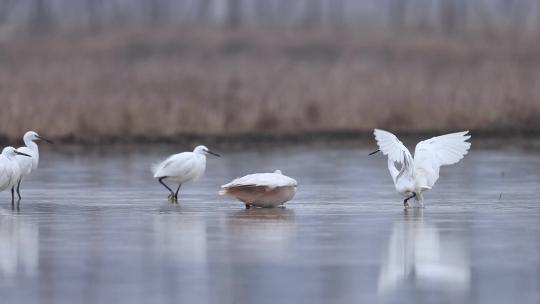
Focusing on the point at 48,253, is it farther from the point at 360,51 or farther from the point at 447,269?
the point at 360,51

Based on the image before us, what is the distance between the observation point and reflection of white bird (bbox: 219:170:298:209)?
1394 centimetres

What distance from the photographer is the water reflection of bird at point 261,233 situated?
34.7 feet

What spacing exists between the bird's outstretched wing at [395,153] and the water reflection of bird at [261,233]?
1.19 m

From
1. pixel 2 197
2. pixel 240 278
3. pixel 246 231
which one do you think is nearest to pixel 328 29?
pixel 2 197

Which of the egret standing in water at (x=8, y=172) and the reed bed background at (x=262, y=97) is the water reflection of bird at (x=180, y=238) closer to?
the egret standing in water at (x=8, y=172)

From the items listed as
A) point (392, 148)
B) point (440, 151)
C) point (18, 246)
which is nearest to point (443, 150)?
point (440, 151)

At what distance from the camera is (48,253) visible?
34.7 feet

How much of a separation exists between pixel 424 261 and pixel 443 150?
505 centimetres

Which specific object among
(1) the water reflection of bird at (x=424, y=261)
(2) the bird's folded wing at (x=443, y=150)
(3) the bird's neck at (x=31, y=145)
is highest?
(3) the bird's neck at (x=31, y=145)

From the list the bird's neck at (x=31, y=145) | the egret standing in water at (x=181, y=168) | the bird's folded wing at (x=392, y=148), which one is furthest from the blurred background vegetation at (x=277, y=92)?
the bird's folded wing at (x=392, y=148)

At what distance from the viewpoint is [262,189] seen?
46.1 ft

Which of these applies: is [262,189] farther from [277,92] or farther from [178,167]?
[277,92]

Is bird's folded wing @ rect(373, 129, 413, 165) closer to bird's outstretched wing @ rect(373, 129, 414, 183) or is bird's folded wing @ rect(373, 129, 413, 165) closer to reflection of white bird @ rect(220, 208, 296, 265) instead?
bird's outstretched wing @ rect(373, 129, 414, 183)

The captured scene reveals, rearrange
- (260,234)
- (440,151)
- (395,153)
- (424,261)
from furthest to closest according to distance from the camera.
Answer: (440,151), (395,153), (260,234), (424,261)
